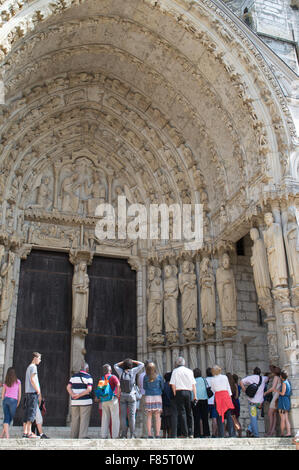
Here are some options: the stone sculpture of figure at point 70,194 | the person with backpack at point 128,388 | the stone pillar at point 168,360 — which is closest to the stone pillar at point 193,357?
the stone pillar at point 168,360

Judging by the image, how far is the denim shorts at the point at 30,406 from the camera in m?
5.71

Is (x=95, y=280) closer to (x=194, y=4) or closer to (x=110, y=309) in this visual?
(x=110, y=309)

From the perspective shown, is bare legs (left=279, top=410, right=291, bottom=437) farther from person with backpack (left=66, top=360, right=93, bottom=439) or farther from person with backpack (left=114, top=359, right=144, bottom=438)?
person with backpack (left=66, top=360, right=93, bottom=439)

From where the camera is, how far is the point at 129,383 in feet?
19.4

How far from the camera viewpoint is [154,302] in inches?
389

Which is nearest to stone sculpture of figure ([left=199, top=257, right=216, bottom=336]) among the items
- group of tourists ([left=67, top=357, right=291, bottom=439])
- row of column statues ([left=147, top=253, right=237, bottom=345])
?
row of column statues ([left=147, top=253, right=237, bottom=345])

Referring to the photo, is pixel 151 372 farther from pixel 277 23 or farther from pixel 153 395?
pixel 277 23

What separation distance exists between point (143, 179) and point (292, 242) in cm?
412

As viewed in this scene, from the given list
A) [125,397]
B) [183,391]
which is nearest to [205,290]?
[183,391]

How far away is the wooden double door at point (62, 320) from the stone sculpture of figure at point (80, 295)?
25 centimetres

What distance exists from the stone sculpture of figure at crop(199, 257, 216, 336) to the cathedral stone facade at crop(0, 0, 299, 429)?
0.03 meters

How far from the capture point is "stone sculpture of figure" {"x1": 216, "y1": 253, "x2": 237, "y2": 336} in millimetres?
9133

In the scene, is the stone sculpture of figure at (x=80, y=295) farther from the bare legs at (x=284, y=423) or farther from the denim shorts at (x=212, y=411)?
the bare legs at (x=284, y=423)
